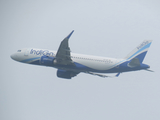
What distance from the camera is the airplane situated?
4472 centimetres

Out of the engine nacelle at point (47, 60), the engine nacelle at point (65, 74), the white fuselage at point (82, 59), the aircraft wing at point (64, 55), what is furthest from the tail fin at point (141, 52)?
the engine nacelle at point (47, 60)

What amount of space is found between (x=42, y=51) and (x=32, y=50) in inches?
98.0

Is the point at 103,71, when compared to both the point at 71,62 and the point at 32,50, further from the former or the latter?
the point at 32,50

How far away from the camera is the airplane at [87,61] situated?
44.7 m

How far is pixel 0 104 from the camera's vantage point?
416 feet

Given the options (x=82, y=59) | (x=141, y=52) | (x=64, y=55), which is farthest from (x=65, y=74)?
(x=141, y=52)

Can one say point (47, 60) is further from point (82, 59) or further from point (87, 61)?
point (87, 61)

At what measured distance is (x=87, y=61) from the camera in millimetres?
47625

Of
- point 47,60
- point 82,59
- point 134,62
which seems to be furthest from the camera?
point 82,59

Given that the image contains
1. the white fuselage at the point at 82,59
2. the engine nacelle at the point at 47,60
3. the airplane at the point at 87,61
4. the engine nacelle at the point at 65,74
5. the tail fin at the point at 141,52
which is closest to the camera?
the airplane at the point at 87,61

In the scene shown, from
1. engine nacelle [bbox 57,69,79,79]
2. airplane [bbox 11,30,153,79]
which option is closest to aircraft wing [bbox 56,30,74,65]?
airplane [bbox 11,30,153,79]

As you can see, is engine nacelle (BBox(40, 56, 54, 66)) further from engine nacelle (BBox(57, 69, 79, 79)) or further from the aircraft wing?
engine nacelle (BBox(57, 69, 79, 79))

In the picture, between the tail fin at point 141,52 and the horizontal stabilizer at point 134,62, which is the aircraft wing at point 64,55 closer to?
the horizontal stabilizer at point 134,62

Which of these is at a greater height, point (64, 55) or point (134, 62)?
point (64, 55)
